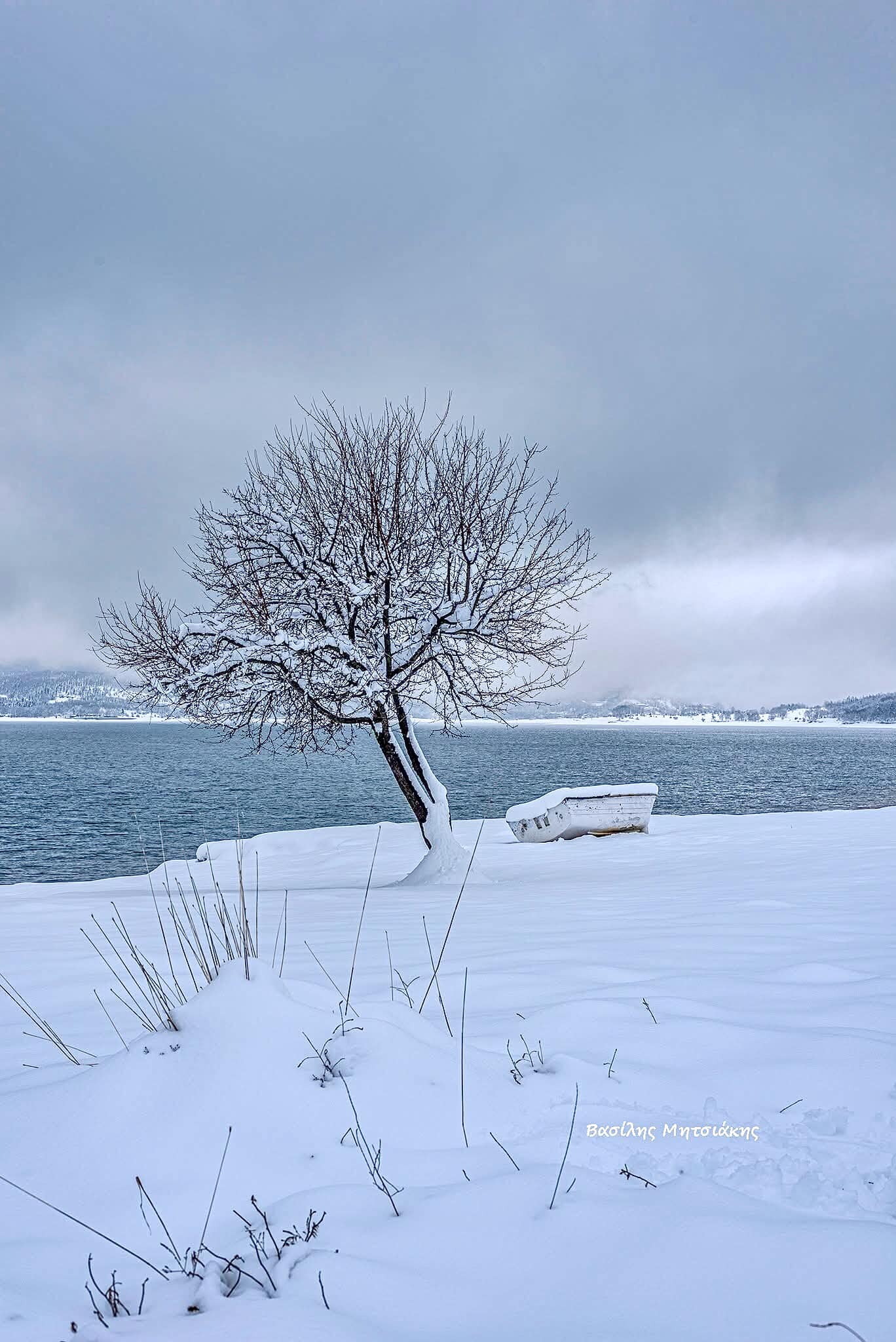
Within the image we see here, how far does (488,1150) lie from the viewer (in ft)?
6.06

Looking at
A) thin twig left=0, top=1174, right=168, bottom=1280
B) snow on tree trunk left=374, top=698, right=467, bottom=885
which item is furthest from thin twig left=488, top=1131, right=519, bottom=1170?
snow on tree trunk left=374, top=698, right=467, bottom=885

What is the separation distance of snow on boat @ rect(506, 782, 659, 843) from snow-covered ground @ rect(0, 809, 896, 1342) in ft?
37.9

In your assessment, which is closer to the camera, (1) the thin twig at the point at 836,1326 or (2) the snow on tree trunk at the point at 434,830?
(1) the thin twig at the point at 836,1326

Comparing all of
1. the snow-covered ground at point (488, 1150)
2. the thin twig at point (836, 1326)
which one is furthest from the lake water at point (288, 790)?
the thin twig at point (836, 1326)

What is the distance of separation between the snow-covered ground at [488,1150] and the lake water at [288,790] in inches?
165

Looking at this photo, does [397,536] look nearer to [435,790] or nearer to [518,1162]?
[435,790]

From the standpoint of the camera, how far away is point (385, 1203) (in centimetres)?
160

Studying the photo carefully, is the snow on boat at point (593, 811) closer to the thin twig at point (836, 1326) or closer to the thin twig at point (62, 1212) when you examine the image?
the thin twig at point (62, 1212)

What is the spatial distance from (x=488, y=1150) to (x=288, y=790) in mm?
40387

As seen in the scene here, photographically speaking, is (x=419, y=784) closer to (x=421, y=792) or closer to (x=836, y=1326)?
(x=421, y=792)

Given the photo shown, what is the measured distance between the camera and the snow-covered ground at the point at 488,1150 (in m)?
1.23

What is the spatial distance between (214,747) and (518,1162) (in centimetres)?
9454

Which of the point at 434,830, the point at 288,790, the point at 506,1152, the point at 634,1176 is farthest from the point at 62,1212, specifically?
the point at 288,790

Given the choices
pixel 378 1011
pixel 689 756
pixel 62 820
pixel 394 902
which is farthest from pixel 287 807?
pixel 689 756
